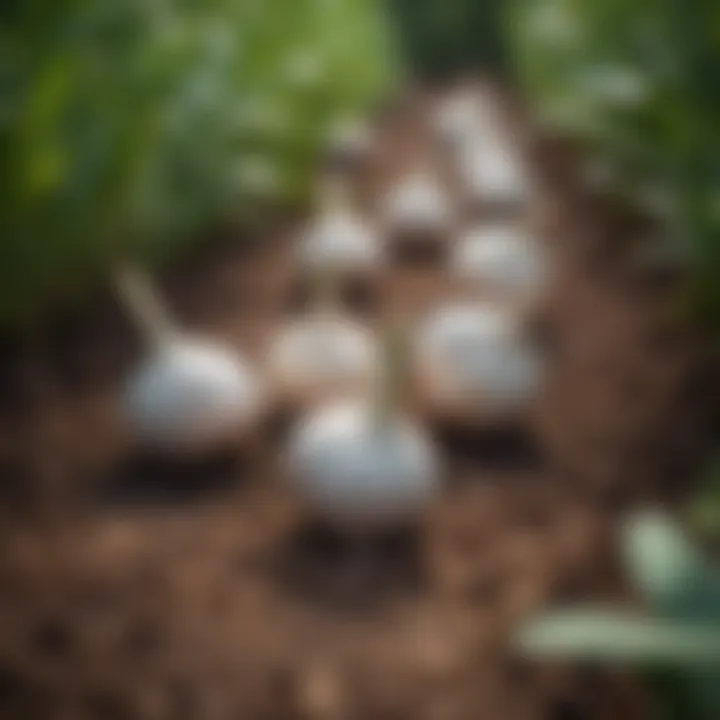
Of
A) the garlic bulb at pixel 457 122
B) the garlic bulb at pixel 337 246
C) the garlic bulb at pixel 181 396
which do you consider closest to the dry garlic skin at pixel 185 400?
the garlic bulb at pixel 181 396

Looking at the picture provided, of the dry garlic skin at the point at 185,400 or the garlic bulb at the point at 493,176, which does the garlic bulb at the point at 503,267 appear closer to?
the garlic bulb at the point at 493,176

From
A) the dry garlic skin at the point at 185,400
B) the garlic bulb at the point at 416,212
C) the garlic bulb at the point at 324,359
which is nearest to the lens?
the dry garlic skin at the point at 185,400

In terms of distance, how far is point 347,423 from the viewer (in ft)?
2.90

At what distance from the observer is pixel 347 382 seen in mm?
1073

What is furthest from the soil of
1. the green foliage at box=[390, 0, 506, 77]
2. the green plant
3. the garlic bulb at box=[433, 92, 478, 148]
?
the green foliage at box=[390, 0, 506, 77]

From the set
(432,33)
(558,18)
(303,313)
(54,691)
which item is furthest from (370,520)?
(432,33)

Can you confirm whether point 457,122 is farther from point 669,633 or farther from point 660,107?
point 669,633

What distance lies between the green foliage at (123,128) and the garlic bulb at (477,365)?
0.95ft

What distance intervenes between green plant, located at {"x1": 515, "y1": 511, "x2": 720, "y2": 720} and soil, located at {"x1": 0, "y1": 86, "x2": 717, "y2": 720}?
5.9 inches

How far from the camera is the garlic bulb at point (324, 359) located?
1.07 m

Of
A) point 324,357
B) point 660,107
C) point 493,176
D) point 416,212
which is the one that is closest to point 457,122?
point 493,176

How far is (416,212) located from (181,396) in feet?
2.70

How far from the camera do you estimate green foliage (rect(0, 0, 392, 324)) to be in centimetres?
105

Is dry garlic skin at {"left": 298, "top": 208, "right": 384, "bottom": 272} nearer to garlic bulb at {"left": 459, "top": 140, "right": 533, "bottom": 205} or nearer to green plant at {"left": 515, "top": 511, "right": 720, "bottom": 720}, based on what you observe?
garlic bulb at {"left": 459, "top": 140, "right": 533, "bottom": 205}
